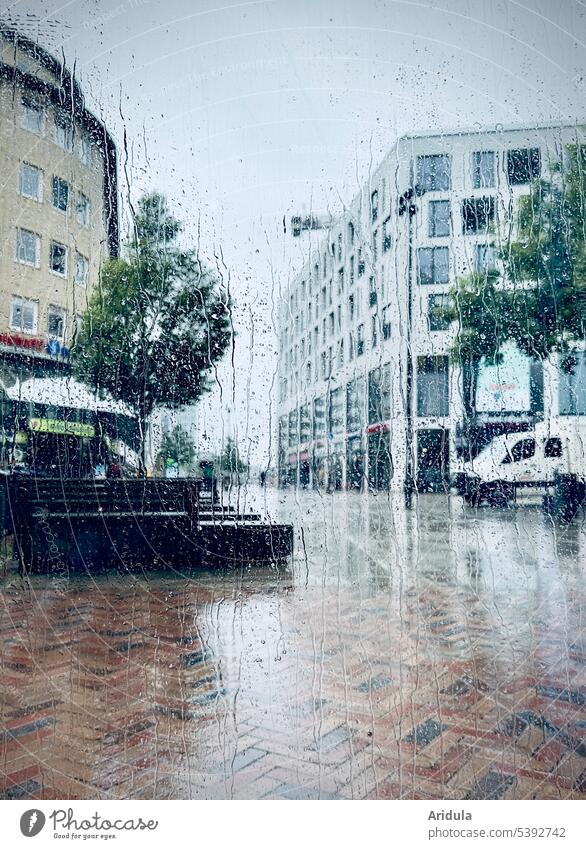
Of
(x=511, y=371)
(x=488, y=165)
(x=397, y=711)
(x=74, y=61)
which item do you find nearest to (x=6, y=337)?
(x=74, y=61)

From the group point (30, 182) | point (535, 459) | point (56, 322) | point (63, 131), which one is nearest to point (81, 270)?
point (56, 322)

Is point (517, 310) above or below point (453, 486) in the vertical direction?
above

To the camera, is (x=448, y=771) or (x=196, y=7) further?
(x=196, y=7)

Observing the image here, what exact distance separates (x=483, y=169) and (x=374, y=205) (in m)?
0.50

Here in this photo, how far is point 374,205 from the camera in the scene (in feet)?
7.73

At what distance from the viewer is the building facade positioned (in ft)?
7.13

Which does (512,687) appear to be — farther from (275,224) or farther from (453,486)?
(453,486)

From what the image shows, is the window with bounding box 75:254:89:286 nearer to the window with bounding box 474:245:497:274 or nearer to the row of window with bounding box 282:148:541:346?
the row of window with bounding box 282:148:541:346

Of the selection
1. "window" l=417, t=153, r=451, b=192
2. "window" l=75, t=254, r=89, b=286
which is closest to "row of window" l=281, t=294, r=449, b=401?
"window" l=417, t=153, r=451, b=192

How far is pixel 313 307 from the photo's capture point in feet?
7.80

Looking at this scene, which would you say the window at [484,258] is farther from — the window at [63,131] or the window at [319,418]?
the window at [63,131]

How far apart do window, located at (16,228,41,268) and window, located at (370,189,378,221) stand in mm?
1249

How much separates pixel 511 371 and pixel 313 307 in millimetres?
1043

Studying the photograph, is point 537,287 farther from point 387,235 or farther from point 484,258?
point 387,235
